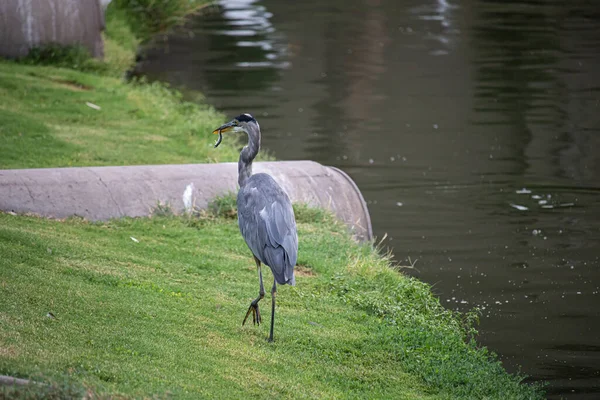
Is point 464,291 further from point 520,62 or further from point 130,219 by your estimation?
point 520,62

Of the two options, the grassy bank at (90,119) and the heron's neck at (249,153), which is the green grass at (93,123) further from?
the heron's neck at (249,153)

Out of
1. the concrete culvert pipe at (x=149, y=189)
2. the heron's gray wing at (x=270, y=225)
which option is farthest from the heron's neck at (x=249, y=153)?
the concrete culvert pipe at (x=149, y=189)

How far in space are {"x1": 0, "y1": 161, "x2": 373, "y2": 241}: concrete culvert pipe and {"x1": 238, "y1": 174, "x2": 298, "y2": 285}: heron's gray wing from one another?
2946 millimetres

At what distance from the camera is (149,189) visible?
9.58 meters

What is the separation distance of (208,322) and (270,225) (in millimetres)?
813

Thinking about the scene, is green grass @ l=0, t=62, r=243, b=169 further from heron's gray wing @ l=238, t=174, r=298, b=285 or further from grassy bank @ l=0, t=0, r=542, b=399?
heron's gray wing @ l=238, t=174, r=298, b=285

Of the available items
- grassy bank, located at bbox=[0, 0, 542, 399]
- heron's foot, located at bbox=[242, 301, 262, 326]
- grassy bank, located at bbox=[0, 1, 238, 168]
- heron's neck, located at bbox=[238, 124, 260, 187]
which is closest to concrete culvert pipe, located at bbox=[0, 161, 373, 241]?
grassy bank, located at bbox=[0, 0, 542, 399]

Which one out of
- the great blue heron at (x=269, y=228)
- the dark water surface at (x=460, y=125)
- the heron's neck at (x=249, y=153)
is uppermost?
the heron's neck at (x=249, y=153)

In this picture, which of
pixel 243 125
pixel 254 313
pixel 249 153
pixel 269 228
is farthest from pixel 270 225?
pixel 243 125

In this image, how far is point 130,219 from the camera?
929cm

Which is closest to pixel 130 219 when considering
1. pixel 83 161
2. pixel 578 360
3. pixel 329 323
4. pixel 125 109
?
pixel 83 161

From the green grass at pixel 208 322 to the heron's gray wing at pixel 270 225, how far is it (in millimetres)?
556

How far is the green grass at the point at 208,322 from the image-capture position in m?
5.38

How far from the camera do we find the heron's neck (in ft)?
22.7
